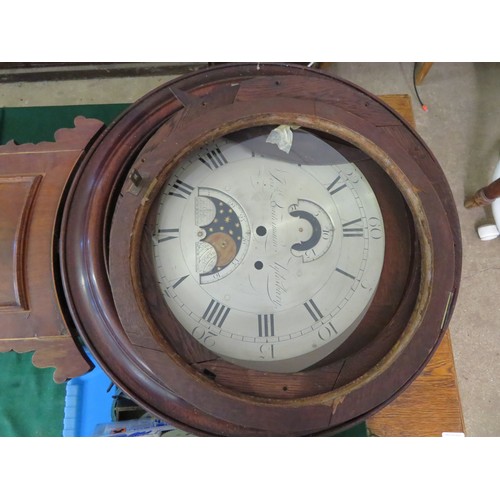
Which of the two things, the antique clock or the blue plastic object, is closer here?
the antique clock

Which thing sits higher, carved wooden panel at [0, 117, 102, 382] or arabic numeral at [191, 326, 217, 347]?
carved wooden panel at [0, 117, 102, 382]

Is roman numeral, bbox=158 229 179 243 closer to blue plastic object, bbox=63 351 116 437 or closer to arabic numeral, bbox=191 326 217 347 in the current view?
arabic numeral, bbox=191 326 217 347

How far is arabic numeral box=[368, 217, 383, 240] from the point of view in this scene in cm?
73

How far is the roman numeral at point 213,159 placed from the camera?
745mm

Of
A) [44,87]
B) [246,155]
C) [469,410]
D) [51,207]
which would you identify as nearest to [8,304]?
[51,207]

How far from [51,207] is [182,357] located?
0.39 metres

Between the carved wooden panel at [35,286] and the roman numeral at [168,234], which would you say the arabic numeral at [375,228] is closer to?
the roman numeral at [168,234]

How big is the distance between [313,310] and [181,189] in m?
0.29

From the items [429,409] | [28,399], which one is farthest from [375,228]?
[28,399]

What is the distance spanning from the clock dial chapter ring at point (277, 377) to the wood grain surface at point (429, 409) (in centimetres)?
45

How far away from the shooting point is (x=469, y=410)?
57.5 inches

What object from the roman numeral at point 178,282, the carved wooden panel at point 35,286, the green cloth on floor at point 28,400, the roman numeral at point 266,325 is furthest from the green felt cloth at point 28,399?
the roman numeral at point 178,282

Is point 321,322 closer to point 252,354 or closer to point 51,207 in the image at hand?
point 252,354

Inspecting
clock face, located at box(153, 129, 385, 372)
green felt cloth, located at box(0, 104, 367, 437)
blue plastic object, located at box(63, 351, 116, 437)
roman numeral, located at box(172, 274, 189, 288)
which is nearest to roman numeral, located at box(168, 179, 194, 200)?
clock face, located at box(153, 129, 385, 372)
